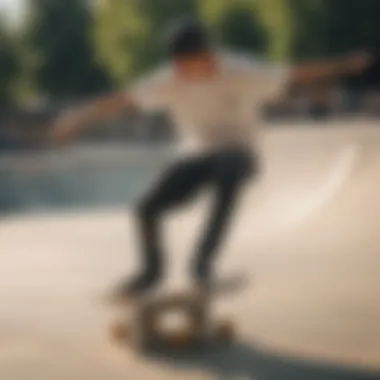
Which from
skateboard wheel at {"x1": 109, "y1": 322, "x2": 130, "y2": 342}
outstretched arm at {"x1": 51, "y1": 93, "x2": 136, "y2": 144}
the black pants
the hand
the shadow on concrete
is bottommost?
the shadow on concrete

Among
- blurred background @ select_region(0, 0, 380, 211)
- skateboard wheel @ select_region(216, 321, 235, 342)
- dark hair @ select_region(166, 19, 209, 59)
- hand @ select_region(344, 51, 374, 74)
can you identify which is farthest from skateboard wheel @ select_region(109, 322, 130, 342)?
hand @ select_region(344, 51, 374, 74)

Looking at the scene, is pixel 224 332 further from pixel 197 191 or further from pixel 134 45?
pixel 134 45

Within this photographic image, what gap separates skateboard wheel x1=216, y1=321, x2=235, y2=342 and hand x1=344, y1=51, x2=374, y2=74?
442mm

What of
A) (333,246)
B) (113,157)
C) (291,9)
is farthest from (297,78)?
(113,157)

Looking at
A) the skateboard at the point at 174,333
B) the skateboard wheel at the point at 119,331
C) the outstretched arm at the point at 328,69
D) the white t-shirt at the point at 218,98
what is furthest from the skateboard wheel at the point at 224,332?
the outstretched arm at the point at 328,69

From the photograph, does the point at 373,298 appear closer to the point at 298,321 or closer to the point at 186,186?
the point at 298,321

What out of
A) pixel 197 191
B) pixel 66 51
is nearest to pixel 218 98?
pixel 197 191

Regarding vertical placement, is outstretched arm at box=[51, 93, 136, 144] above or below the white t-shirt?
above

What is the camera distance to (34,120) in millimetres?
1318

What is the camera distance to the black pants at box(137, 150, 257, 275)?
1.18 m

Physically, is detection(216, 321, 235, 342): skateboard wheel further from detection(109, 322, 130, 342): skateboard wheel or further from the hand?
the hand

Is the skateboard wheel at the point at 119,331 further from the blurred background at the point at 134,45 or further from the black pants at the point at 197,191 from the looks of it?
the blurred background at the point at 134,45

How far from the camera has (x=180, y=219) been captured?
1.26 meters

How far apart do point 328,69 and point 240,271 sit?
1.15ft
